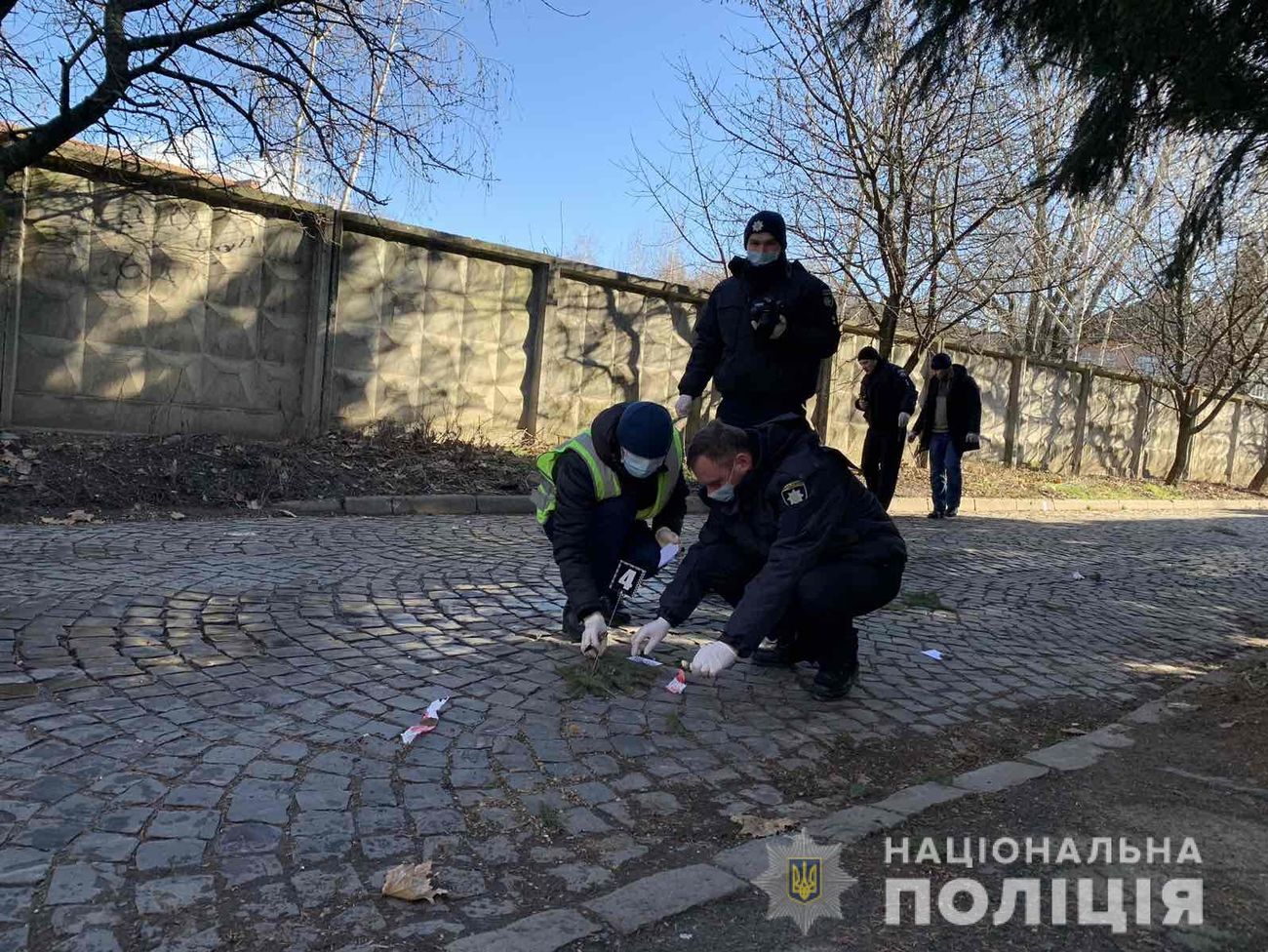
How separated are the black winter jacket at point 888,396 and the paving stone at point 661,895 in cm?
726

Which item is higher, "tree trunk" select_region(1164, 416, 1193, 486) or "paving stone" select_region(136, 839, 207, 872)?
"tree trunk" select_region(1164, 416, 1193, 486)

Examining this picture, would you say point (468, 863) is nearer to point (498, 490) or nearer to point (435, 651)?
point (435, 651)

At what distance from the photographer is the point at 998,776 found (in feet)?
10.9

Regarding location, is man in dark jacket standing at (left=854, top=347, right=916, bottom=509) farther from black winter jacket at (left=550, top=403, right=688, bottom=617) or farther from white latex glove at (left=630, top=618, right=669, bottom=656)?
white latex glove at (left=630, top=618, right=669, bottom=656)

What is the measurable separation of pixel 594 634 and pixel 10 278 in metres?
7.35

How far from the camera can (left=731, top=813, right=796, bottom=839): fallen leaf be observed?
2854mm

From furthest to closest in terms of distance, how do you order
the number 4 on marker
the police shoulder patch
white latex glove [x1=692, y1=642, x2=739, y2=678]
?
the number 4 on marker < the police shoulder patch < white latex glove [x1=692, y1=642, x2=739, y2=678]

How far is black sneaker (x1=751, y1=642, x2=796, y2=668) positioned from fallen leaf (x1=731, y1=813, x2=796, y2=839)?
1495 mm

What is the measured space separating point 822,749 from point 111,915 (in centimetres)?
241

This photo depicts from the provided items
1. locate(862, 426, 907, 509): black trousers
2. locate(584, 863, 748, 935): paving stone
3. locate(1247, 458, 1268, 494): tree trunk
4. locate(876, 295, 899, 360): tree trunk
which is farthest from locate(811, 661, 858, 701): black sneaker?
locate(1247, 458, 1268, 494): tree trunk

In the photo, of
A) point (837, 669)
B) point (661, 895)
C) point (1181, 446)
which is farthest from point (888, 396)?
point (1181, 446)

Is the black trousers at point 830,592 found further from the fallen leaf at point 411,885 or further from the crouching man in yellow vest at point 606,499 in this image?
the fallen leaf at point 411,885

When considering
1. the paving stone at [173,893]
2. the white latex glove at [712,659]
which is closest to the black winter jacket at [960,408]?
the white latex glove at [712,659]

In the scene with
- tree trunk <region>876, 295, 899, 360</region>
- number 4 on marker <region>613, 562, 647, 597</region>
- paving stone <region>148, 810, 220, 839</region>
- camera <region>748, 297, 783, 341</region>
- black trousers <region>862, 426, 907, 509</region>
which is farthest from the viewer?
tree trunk <region>876, 295, 899, 360</region>
